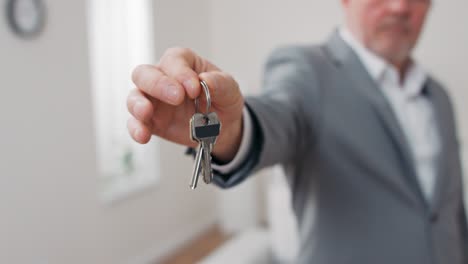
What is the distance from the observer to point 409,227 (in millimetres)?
585

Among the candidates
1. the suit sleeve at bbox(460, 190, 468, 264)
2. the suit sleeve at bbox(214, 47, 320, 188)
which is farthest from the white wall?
the suit sleeve at bbox(460, 190, 468, 264)

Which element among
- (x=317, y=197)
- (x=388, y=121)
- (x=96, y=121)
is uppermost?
(x=388, y=121)

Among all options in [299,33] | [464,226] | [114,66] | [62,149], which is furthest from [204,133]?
[299,33]

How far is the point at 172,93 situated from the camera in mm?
223

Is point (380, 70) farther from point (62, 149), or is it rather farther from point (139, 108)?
point (62, 149)

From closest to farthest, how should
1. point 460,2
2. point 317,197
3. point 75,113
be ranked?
point 317,197 < point 75,113 < point 460,2

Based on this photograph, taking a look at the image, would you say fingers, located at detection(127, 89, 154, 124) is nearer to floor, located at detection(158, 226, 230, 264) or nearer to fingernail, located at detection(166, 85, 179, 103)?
fingernail, located at detection(166, 85, 179, 103)

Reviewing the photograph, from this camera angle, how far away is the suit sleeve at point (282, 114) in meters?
0.40

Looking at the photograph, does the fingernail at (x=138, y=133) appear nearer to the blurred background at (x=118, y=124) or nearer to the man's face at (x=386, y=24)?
the blurred background at (x=118, y=124)

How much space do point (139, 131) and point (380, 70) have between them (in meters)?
0.54

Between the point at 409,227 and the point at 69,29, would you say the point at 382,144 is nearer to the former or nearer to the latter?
the point at 409,227

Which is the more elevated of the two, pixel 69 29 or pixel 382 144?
pixel 69 29

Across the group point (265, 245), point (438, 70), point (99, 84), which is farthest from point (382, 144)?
point (438, 70)

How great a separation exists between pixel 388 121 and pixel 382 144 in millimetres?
35
